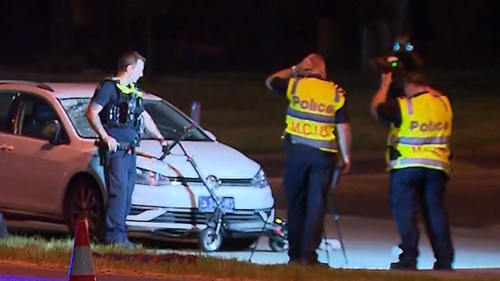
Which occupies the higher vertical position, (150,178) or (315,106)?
(315,106)

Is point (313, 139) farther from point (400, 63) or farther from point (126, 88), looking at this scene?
point (126, 88)

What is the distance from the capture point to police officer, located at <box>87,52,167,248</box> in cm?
1136

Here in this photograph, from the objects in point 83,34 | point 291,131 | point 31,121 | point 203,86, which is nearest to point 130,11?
point 203,86

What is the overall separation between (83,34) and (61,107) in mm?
40653

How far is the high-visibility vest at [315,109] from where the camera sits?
10.2 meters

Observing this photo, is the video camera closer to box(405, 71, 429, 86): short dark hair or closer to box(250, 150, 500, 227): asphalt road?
box(405, 71, 429, 86): short dark hair

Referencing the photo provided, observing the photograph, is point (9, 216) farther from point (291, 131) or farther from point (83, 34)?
point (83, 34)

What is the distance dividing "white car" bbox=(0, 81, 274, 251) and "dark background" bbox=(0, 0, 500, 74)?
3338 cm

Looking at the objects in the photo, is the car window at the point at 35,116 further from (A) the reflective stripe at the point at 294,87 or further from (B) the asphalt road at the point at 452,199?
(B) the asphalt road at the point at 452,199

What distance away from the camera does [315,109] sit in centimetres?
1024

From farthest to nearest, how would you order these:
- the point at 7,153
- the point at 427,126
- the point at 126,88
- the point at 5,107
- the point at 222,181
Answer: the point at 5,107, the point at 7,153, the point at 222,181, the point at 126,88, the point at 427,126

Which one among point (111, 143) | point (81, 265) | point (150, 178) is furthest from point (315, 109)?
point (81, 265)

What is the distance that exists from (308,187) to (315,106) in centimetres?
64

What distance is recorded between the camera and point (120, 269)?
9672 millimetres
